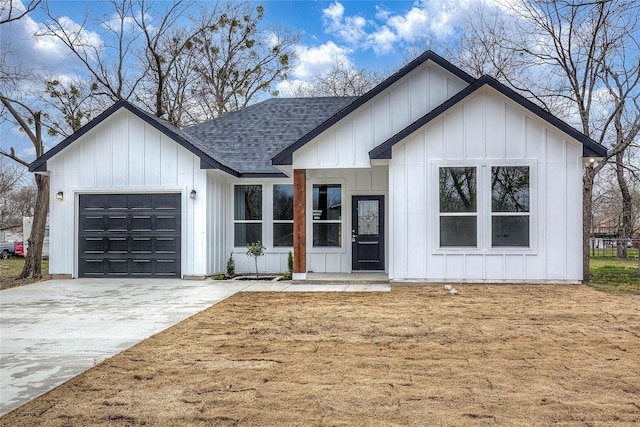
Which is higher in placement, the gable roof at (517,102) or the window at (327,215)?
the gable roof at (517,102)

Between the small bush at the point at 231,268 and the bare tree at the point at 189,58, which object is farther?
the bare tree at the point at 189,58

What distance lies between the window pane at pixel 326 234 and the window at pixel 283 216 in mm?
749

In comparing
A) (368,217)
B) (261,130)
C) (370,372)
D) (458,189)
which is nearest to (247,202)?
(261,130)

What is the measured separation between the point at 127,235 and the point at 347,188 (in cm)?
570

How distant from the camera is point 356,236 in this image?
42.8 ft

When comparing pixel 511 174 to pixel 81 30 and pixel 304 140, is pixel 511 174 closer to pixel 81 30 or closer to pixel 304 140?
pixel 304 140

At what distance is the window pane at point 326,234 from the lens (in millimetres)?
13117

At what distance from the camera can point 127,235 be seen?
12.6 m

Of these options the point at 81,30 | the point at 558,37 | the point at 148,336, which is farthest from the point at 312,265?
the point at 81,30

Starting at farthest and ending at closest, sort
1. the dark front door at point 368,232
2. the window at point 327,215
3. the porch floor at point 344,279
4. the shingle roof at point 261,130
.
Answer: the shingle roof at point 261,130 < the window at point 327,215 < the dark front door at point 368,232 < the porch floor at point 344,279

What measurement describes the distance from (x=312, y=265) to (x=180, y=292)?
388 centimetres

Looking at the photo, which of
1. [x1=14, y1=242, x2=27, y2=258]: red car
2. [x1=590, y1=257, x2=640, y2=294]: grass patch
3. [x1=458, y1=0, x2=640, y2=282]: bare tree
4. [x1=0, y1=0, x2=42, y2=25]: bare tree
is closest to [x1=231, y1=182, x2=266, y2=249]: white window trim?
[x1=0, y1=0, x2=42, y2=25]: bare tree

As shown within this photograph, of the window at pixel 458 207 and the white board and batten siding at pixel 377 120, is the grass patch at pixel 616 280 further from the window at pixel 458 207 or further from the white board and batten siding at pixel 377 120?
the white board and batten siding at pixel 377 120

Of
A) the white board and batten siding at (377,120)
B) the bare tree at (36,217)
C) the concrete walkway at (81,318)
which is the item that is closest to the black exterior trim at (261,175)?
the white board and batten siding at (377,120)
